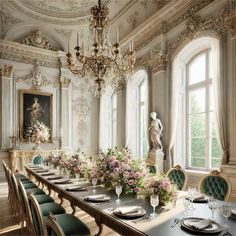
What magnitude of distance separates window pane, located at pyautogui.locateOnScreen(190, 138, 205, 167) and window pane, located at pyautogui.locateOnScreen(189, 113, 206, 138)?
132mm

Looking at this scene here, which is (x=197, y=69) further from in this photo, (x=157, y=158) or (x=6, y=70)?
(x=6, y=70)

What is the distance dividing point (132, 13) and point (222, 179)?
5549mm

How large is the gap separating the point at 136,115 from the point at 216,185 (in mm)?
4944

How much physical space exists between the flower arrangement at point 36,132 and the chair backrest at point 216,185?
597 centimetres

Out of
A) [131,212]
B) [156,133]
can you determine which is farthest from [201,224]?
[156,133]

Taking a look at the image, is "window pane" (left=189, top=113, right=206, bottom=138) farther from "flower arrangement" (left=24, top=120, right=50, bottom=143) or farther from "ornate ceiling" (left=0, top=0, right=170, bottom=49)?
"flower arrangement" (left=24, top=120, right=50, bottom=143)

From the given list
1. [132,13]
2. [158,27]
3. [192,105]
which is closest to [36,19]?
[132,13]

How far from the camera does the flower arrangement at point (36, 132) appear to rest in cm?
799

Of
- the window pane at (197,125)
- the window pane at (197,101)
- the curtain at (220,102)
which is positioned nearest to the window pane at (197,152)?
the window pane at (197,125)

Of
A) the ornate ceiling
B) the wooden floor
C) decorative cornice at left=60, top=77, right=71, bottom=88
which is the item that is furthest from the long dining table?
decorative cornice at left=60, top=77, right=71, bottom=88

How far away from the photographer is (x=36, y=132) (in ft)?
26.3

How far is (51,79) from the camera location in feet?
28.7

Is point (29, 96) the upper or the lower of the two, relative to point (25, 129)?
upper

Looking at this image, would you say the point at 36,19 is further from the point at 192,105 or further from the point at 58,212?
the point at 58,212
